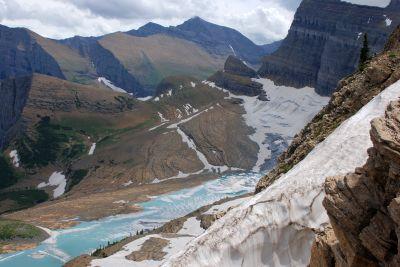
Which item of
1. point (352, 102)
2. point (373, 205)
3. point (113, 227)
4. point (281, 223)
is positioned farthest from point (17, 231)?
point (373, 205)

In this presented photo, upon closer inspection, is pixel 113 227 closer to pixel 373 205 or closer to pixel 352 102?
pixel 352 102

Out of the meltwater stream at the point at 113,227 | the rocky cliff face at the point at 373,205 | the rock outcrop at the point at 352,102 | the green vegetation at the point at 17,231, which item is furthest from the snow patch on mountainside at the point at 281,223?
the green vegetation at the point at 17,231

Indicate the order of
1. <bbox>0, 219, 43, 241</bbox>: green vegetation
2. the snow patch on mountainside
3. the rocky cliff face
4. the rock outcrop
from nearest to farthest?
the rocky cliff face → the snow patch on mountainside → the rock outcrop → <bbox>0, 219, 43, 241</bbox>: green vegetation

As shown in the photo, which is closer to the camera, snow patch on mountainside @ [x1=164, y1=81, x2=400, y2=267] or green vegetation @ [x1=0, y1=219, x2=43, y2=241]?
snow patch on mountainside @ [x1=164, y1=81, x2=400, y2=267]

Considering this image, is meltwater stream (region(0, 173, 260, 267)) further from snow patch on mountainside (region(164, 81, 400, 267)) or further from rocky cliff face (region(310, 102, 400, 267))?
rocky cliff face (region(310, 102, 400, 267))

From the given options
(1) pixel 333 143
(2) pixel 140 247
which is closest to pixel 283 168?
(1) pixel 333 143

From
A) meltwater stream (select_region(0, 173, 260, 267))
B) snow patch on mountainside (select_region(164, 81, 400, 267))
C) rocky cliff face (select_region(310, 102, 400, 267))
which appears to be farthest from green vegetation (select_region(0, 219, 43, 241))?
rocky cliff face (select_region(310, 102, 400, 267))
